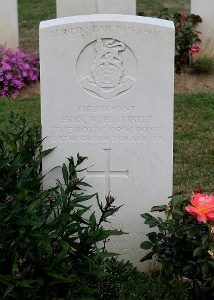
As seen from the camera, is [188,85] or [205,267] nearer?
[205,267]

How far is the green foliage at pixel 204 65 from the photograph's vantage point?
10305mm

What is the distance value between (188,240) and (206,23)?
20.3 feet

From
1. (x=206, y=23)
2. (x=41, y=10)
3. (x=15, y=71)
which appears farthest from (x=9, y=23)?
(x=41, y=10)

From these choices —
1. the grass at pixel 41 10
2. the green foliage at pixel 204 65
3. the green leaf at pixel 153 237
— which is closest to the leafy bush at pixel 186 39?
the green foliage at pixel 204 65

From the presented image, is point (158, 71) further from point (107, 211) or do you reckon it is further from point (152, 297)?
point (152, 297)

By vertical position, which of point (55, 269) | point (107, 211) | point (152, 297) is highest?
point (107, 211)

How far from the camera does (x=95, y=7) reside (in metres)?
10.2

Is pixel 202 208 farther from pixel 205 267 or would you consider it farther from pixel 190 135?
pixel 190 135

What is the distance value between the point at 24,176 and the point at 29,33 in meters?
8.52

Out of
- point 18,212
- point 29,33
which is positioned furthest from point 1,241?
point 29,33

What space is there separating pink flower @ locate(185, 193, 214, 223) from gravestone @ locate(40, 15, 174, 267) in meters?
0.51

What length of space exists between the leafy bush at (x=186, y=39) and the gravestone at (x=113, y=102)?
5.47m

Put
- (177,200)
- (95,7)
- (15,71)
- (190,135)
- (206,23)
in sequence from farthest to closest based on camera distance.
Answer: (206,23) → (95,7) → (15,71) → (190,135) → (177,200)

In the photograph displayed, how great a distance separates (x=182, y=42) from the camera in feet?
33.7
